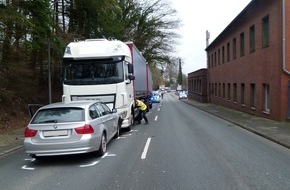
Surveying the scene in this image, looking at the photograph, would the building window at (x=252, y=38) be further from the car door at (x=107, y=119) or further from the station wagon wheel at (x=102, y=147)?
the station wagon wheel at (x=102, y=147)

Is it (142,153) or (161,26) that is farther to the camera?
(161,26)

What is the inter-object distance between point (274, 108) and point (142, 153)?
467 inches

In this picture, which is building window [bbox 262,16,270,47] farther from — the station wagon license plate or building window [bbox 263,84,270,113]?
the station wagon license plate

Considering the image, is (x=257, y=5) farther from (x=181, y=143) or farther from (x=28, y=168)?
(x=28, y=168)

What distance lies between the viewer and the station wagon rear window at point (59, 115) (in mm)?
9500

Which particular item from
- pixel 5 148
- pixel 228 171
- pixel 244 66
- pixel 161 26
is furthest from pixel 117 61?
pixel 161 26

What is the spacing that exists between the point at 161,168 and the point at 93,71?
7.52 m

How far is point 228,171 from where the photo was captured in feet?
26.2

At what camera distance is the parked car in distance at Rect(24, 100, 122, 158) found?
361 inches

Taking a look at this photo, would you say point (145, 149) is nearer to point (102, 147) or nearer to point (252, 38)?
point (102, 147)

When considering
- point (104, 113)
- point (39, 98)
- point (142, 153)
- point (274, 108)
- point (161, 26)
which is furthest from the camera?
point (161, 26)

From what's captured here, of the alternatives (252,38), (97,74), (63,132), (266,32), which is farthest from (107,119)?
(252,38)

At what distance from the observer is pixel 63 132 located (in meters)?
9.23

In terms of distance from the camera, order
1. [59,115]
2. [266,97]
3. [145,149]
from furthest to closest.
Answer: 1. [266,97]
2. [145,149]
3. [59,115]
